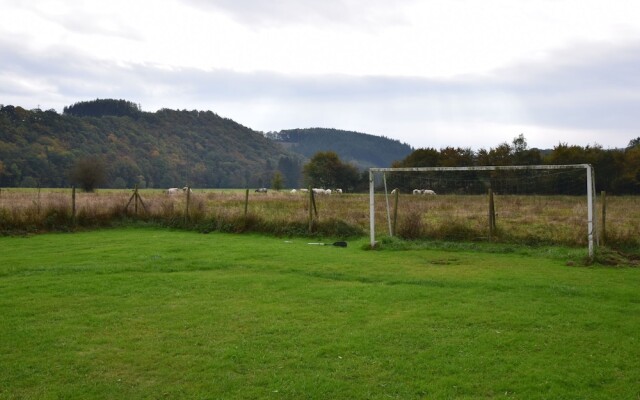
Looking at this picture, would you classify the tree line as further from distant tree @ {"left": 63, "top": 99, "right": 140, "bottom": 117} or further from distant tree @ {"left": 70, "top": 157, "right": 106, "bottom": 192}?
distant tree @ {"left": 63, "top": 99, "right": 140, "bottom": 117}

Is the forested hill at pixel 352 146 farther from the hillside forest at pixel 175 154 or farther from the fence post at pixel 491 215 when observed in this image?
the fence post at pixel 491 215

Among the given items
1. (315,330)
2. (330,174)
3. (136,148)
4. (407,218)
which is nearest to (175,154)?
(136,148)

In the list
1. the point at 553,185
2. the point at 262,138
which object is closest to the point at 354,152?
the point at 262,138

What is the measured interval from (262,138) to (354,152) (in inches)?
1296

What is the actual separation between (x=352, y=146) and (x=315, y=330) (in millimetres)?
149704

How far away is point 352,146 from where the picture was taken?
15488cm

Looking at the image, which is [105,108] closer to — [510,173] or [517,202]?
[510,173]

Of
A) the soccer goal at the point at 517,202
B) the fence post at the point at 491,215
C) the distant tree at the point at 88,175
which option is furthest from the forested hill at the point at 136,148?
the fence post at the point at 491,215

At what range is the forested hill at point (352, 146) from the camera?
495 feet

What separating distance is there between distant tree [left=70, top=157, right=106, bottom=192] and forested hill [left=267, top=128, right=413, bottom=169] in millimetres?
90654

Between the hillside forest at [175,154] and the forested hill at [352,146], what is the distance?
14.9 feet

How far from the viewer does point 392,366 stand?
5.32m

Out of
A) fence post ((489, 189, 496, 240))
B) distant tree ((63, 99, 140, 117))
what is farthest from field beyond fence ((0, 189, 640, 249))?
distant tree ((63, 99, 140, 117))

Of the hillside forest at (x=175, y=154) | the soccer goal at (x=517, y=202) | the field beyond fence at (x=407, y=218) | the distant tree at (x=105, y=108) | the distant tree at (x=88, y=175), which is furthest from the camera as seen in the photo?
the distant tree at (x=105, y=108)
